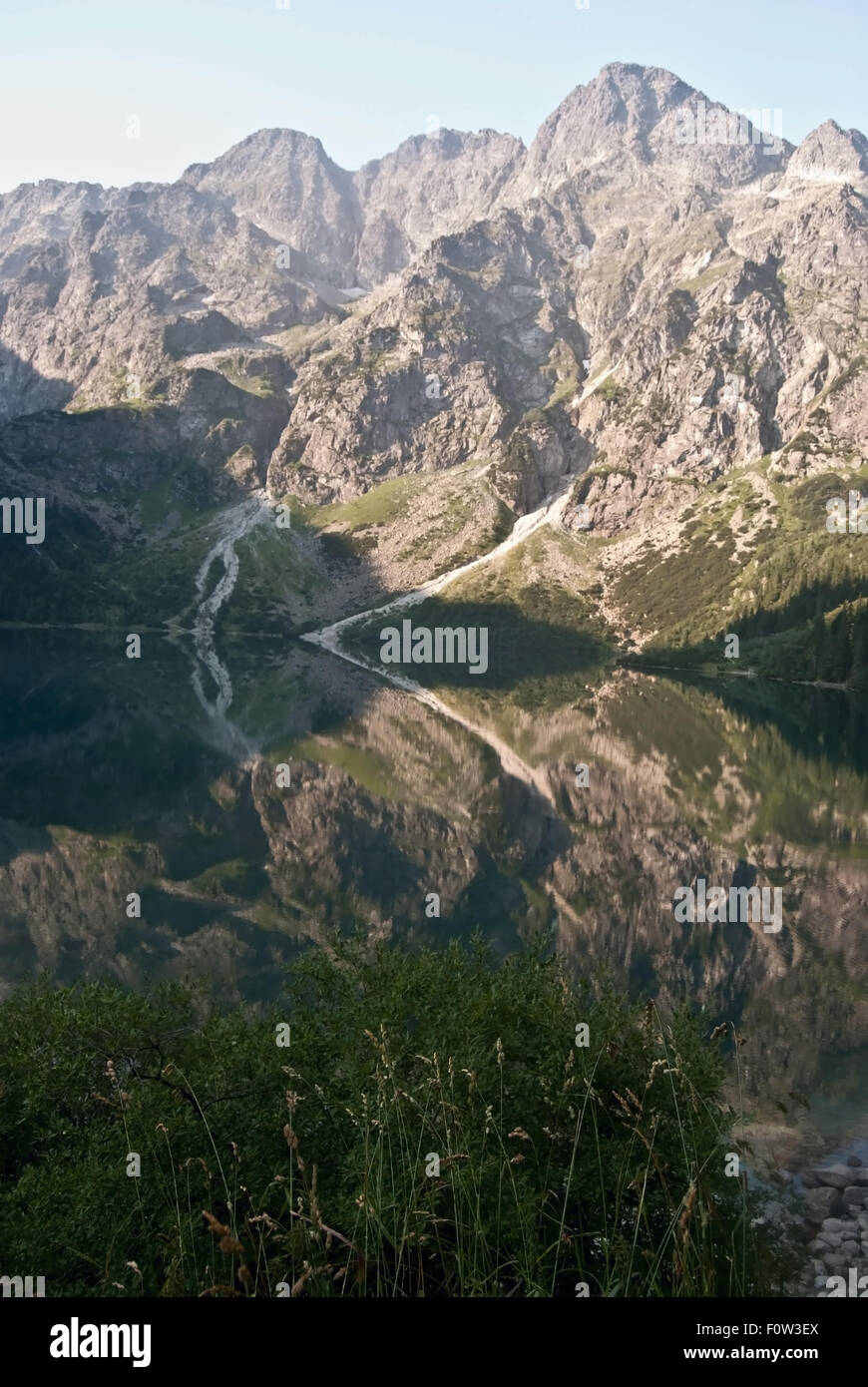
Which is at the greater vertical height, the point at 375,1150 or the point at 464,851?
the point at 375,1150

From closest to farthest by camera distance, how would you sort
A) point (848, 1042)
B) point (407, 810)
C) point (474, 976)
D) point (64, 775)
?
point (474, 976), point (848, 1042), point (407, 810), point (64, 775)

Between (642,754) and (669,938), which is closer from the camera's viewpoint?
(669,938)

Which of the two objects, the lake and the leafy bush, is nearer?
the leafy bush

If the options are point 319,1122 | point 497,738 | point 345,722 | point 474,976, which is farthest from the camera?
point 345,722

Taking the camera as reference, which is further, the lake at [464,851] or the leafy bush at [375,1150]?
the lake at [464,851]

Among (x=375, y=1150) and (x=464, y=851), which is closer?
(x=375, y=1150)

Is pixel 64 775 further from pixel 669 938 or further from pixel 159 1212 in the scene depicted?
pixel 159 1212

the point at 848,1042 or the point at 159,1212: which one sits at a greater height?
the point at 159,1212

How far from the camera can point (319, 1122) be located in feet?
57.0
